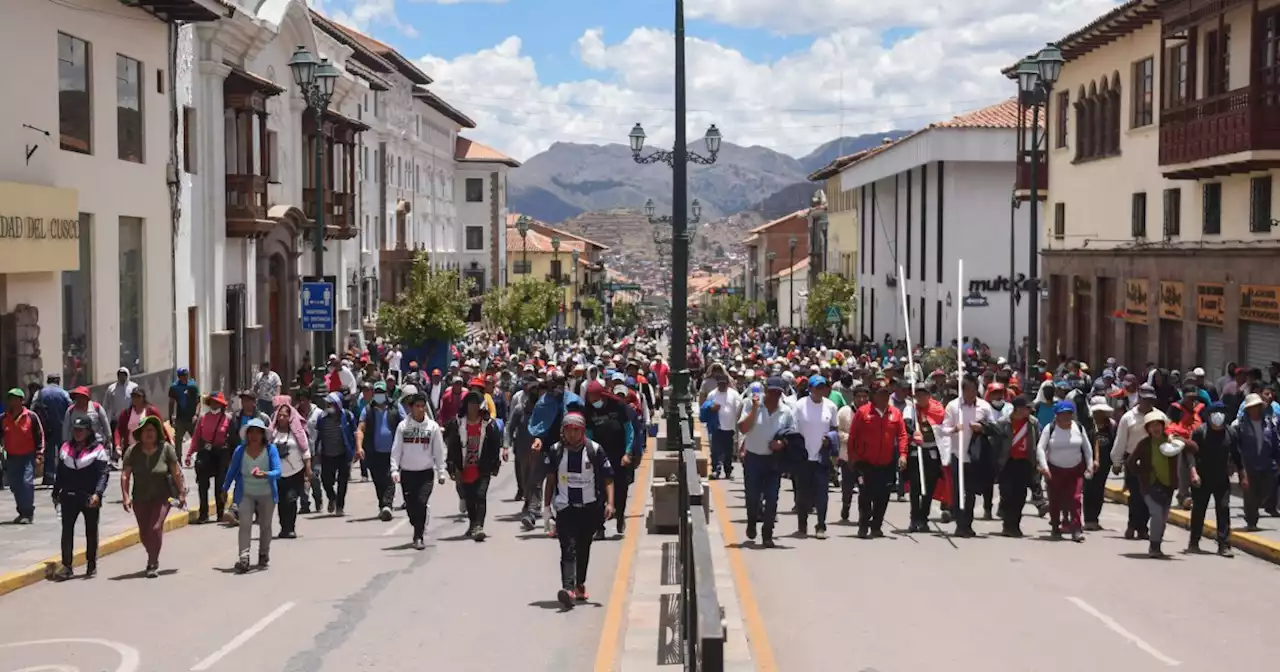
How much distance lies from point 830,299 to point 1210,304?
42.5 metres

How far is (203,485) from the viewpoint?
18.1 meters

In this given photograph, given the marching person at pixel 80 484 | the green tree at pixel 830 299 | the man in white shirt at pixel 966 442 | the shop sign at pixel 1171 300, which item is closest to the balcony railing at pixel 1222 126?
the shop sign at pixel 1171 300

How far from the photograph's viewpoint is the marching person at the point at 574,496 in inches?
488

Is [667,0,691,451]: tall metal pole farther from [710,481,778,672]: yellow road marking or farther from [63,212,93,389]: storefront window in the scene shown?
[63,212,93,389]: storefront window

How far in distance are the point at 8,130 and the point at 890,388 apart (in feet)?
45.2

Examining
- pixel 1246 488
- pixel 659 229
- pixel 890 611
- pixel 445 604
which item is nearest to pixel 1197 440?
pixel 1246 488

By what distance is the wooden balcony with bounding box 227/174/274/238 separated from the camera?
35.9 m

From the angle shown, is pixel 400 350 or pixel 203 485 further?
pixel 400 350

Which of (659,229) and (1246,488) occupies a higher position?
(659,229)

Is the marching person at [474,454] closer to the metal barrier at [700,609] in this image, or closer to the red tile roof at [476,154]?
the metal barrier at [700,609]

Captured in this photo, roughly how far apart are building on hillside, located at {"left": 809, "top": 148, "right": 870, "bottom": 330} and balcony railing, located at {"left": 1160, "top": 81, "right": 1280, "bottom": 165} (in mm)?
44915

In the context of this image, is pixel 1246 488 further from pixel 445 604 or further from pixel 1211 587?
pixel 445 604

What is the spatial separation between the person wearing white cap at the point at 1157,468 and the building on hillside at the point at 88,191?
15.5 meters

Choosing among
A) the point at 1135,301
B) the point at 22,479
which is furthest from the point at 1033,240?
the point at 22,479
